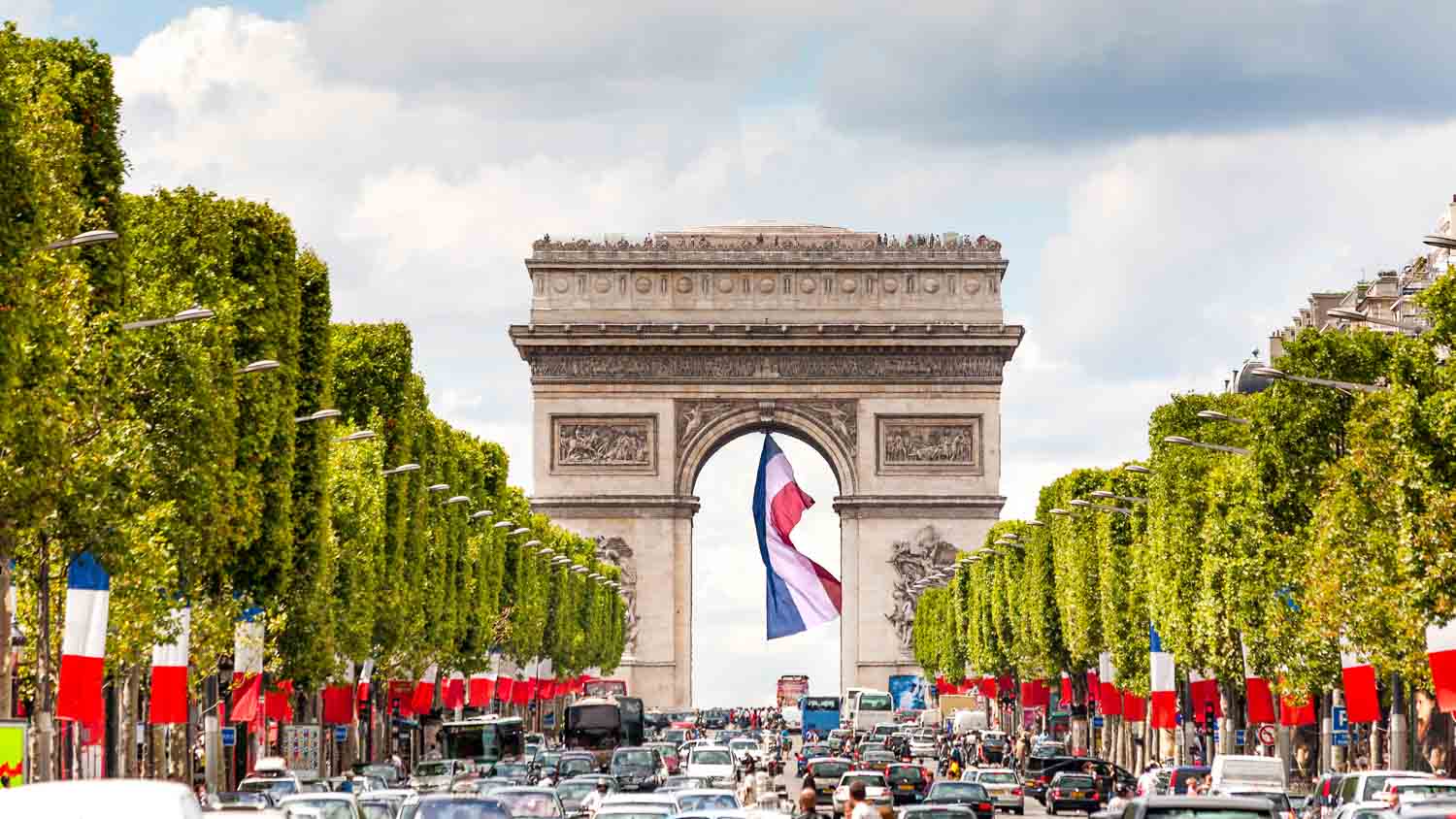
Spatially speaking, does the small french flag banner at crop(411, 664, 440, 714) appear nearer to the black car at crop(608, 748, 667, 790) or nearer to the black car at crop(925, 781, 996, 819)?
the black car at crop(608, 748, 667, 790)

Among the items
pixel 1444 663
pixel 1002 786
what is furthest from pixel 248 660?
pixel 1444 663

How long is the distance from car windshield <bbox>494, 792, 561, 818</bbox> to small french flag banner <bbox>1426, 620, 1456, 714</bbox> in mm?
13322

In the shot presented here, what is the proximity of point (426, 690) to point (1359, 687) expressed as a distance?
36750mm

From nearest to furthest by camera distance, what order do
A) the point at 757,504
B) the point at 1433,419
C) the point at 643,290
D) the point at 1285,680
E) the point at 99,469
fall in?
the point at 99,469
the point at 1433,419
the point at 1285,680
the point at 643,290
the point at 757,504

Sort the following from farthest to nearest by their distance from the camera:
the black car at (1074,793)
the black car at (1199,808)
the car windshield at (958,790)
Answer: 1. the black car at (1074,793)
2. the car windshield at (958,790)
3. the black car at (1199,808)

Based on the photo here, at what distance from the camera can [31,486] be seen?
35.7 metres

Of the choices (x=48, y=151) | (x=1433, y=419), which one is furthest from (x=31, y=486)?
(x=1433, y=419)

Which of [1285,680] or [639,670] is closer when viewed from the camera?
[1285,680]

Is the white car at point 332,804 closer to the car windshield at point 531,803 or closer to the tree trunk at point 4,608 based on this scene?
the car windshield at point 531,803

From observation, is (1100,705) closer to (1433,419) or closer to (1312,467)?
(1312,467)

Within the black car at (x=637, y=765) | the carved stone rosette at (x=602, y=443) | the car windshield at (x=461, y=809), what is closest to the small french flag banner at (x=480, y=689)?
the black car at (x=637, y=765)

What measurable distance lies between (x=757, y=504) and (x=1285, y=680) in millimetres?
95218

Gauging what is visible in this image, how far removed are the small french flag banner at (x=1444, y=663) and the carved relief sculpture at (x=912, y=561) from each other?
95.6 metres

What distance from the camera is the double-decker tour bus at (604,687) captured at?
121m
